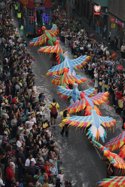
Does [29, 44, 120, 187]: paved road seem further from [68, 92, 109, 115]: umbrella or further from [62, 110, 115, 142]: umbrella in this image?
[68, 92, 109, 115]: umbrella

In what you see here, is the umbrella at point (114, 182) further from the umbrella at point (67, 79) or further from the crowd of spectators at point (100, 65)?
the umbrella at point (67, 79)

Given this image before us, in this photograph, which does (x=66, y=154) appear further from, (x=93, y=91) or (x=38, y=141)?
(x=93, y=91)

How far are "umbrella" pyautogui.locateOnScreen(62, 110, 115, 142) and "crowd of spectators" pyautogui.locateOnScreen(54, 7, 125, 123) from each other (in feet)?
9.75

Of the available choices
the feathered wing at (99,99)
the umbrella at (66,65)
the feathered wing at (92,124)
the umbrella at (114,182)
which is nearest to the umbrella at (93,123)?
the feathered wing at (92,124)

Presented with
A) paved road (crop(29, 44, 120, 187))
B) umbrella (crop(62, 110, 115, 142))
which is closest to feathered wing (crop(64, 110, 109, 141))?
umbrella (crop(62, 110, 115, 142))

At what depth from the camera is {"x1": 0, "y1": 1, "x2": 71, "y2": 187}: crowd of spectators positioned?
1455 centimetres

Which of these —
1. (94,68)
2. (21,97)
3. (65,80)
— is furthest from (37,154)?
(94,68)

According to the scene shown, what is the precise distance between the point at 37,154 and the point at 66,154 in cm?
299

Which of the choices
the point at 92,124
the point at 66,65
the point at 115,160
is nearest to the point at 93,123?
the point at 92,124

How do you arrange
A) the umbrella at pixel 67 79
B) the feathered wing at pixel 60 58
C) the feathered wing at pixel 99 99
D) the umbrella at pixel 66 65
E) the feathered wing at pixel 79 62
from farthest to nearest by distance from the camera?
the feathered wing at pixel 60 58 → the feathered wing at pixel 79 62 → the umbrella at pixel 66 65 → the umbrella at pixel 67 79 → the feathered wing at pixel 99 99

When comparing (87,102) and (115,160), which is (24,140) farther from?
(87,102)

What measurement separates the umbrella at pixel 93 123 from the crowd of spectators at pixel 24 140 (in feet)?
3.90

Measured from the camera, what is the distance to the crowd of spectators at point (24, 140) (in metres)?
14.6

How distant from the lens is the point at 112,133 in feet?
65.2
